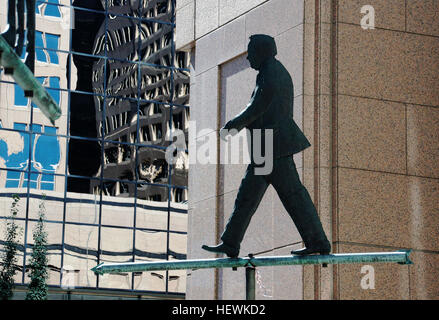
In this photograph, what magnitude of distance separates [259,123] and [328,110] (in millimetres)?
8554

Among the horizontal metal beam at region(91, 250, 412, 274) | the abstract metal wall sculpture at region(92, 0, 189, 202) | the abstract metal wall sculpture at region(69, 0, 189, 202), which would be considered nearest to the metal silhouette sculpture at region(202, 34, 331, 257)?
the horizontal metal beam at region(91, 250, 412, 274)

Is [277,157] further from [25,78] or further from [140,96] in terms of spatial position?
[140,96]

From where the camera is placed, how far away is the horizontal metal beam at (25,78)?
336 inches

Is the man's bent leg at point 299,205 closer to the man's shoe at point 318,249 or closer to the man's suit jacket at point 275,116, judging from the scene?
the man's shoe at point 318,249

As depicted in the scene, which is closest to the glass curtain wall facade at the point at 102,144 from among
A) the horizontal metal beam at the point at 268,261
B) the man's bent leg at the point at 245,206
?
the man's bent leg at the point at 245,206

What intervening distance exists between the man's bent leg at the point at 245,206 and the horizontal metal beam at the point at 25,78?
2.65 meters

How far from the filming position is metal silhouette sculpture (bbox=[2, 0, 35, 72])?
363 inches

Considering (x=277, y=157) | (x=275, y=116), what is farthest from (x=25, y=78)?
(x=277, y=157)

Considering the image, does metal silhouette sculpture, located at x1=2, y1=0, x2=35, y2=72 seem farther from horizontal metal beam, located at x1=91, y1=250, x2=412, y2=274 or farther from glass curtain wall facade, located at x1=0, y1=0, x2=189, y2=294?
glass curtain wall facade, located at x1=0, y1=0, x2=189, y2=294

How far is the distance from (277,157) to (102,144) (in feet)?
181

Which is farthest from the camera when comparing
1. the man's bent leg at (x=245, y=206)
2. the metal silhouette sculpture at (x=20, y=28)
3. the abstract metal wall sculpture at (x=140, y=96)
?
the abstract metal wall sculpture at (x=140, y=96)
